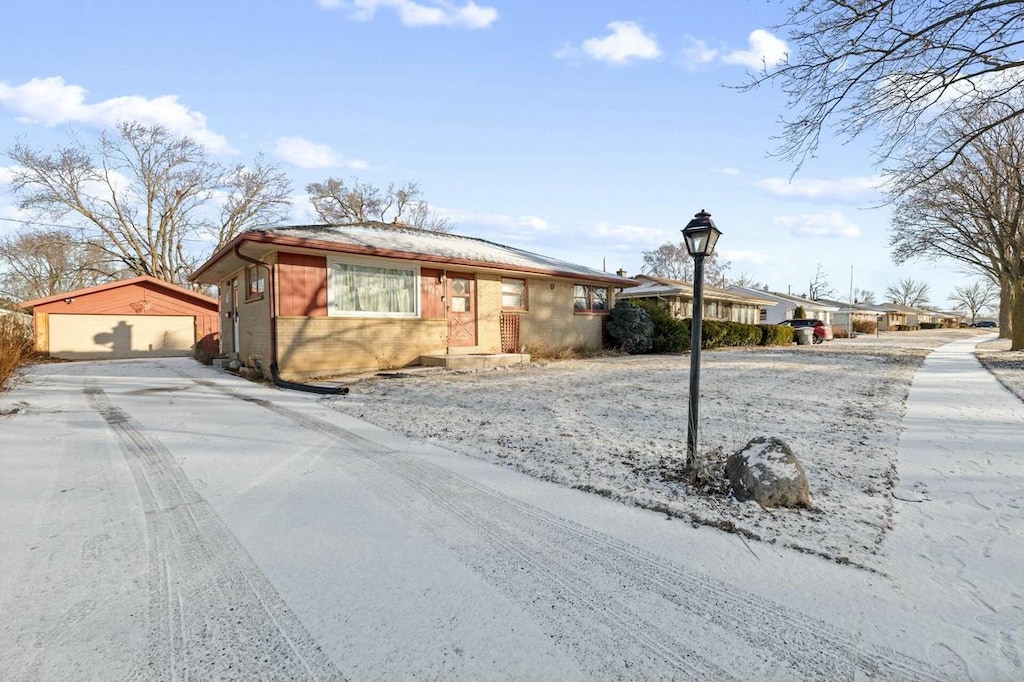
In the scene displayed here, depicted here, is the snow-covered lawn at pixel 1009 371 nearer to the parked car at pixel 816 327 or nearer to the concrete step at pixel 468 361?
the concrete step at pixel 468 361

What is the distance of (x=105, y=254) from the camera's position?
27.1 m

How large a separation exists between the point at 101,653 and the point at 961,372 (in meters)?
16.3

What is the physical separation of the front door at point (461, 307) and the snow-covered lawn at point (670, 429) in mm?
2262

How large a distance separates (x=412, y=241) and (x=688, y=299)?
1755 centimetres

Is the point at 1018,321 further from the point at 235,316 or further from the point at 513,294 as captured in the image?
the point at 235,316

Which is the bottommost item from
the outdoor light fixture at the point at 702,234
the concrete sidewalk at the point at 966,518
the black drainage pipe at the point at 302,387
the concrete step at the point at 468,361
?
the concrete sidewalk at the point at 966,518

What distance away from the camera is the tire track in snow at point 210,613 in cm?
184

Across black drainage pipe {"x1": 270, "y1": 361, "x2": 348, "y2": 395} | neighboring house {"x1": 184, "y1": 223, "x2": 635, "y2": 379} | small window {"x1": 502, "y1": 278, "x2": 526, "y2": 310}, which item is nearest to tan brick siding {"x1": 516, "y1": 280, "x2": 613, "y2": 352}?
neighboring house {"x1": 184, "y1": 223, "x2": 635, "y2": 379}

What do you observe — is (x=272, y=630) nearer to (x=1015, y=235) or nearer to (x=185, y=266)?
(x=1015, y=235)

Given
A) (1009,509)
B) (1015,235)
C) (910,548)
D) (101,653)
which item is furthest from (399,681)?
(1015,235)

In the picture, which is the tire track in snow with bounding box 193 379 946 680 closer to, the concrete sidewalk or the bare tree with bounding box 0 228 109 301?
the concrete sidewalk

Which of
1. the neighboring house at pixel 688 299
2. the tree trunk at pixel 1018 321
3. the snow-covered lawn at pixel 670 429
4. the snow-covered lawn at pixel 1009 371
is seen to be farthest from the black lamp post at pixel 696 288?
the tree trunk at pixel 1018 321

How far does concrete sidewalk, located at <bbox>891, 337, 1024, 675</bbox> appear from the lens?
230 cm

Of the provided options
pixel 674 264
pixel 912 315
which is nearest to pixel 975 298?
pixel 912 315
